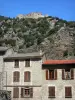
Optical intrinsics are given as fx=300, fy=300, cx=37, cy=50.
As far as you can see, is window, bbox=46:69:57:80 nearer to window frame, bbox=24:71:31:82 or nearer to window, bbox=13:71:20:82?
window frame, bbox=24:71:31:82

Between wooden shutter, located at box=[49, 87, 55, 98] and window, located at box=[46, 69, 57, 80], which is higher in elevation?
window, located at box=[46, 69, 57, 80]

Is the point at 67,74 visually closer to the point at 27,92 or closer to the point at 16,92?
the point at 27,92

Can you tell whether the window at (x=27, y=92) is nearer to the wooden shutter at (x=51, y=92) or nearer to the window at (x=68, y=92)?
the wooden shutter at (x=51, y=92)

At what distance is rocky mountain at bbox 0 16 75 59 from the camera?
10856 centimetres

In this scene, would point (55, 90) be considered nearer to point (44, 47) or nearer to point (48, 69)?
point (48, 69)

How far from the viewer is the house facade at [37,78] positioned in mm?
46719

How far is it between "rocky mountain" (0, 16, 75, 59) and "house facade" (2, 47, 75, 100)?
49.8 metres

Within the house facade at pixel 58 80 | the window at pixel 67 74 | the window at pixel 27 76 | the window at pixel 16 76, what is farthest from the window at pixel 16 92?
the window at pixel 67 74

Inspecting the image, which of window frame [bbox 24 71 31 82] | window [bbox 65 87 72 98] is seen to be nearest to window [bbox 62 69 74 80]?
window [bbox 65 87 72 98]

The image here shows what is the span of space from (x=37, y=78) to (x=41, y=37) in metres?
74.8

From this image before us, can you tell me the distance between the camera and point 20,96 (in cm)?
4806

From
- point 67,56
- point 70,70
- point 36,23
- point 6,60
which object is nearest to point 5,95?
point 6,60

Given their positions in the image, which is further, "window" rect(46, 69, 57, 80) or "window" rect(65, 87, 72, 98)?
"window" rect(46, 69, 57, 80)

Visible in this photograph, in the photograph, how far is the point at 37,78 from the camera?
158 feet
